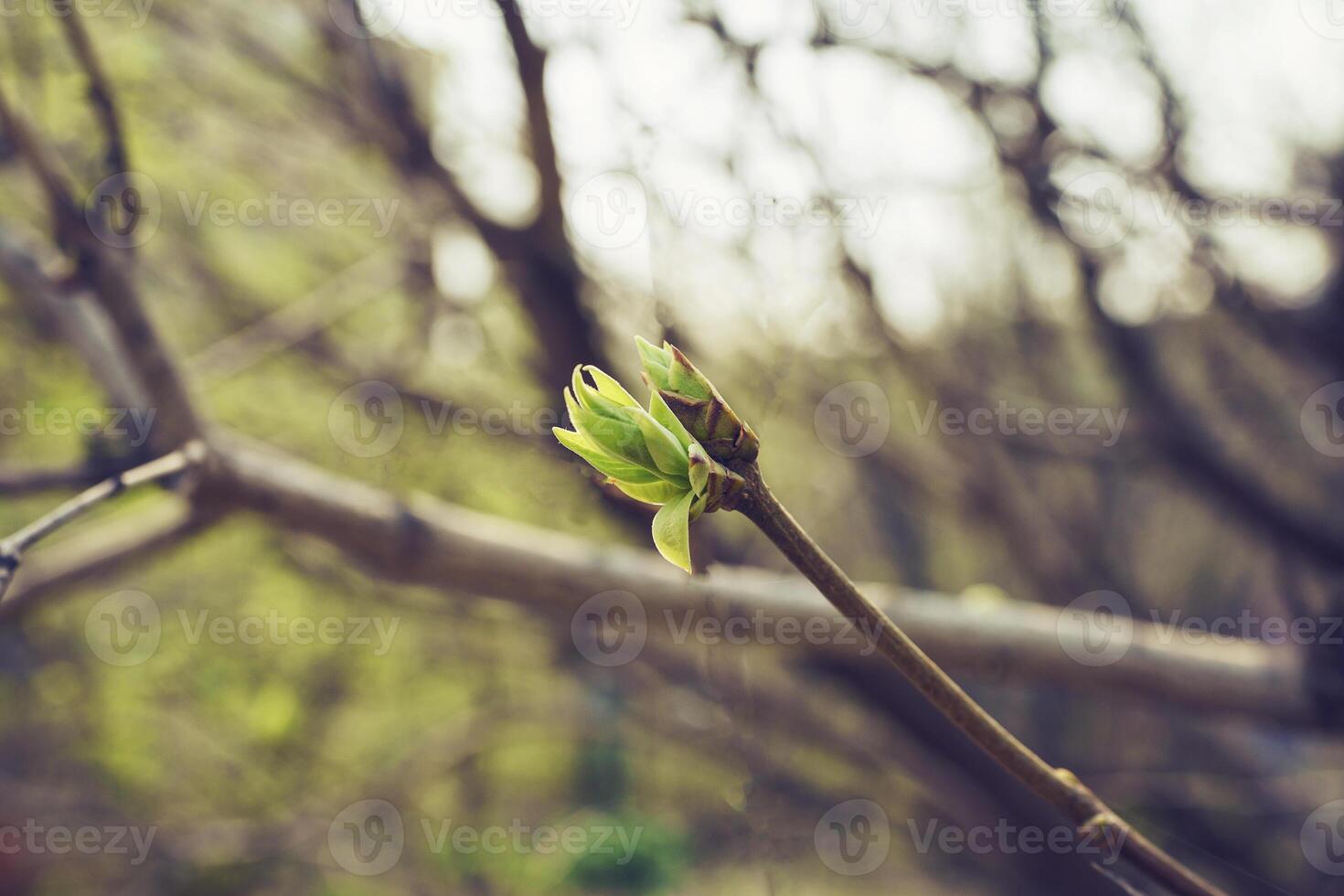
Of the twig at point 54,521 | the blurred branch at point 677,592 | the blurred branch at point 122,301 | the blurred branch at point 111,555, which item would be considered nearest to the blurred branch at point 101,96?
the blurred branch at point 122,301

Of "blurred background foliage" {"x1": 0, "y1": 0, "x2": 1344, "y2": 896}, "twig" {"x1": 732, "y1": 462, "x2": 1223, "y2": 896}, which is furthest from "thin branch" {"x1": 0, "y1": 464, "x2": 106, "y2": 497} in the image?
"twig" {"x1": 732, "y1": 462, "x2": 1223, "y2": 896}

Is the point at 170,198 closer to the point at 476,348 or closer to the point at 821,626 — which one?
the point at 476,348

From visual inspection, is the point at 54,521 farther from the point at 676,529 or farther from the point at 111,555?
the point at 111,555

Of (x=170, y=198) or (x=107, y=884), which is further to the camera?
(x=107, y=884)

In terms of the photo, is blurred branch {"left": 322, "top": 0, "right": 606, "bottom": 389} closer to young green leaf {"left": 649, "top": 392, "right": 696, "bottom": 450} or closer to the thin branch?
the thin branch

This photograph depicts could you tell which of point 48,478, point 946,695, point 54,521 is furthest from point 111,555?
point 946,695

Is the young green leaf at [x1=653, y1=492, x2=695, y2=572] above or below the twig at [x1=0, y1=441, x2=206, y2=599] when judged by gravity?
above

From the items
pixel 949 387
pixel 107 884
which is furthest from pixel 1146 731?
pixel 107 884
